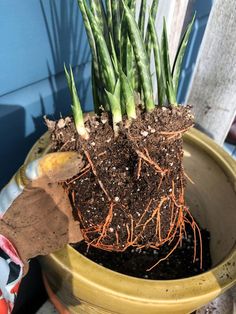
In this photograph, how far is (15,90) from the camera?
0.69 m

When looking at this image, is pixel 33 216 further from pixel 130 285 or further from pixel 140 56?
pixel 140 56

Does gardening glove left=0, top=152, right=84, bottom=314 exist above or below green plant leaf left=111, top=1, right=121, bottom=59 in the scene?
below

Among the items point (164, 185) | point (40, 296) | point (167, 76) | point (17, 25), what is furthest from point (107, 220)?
point (40, 296)

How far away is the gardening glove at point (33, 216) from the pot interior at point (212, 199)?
0.30 m

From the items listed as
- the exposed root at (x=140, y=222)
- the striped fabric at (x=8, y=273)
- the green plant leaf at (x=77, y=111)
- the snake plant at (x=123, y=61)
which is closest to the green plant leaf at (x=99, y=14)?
the snake plant at (x=123, y=61)

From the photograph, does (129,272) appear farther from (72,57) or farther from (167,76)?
(72,57)

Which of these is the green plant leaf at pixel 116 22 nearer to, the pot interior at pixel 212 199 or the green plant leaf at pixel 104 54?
the green plant leaf at pixel 104 54

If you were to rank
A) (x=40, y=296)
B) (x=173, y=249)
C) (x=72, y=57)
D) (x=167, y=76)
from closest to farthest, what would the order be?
(x=167, y=76) < (x=173, y=249) < (x=72, y=57) < (x=40, y=296)

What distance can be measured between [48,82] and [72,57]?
3.3 inches

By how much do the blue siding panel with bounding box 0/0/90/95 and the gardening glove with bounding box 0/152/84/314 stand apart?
241mm

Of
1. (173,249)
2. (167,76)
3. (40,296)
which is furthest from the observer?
(40,296)

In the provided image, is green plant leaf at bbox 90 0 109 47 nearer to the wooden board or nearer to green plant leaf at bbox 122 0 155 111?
green plant leaf at bbox 122 0 155 111

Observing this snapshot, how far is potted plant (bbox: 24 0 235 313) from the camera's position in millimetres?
516

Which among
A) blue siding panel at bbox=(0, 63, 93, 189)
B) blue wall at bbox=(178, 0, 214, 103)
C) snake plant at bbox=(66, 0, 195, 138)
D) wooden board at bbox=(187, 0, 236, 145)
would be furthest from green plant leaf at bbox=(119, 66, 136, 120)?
blue wall at bbox=(178, 0, 214, 103)
